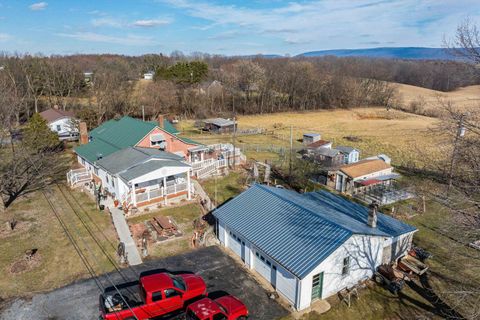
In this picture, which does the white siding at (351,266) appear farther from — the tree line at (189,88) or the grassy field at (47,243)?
the tree line at (189,88)

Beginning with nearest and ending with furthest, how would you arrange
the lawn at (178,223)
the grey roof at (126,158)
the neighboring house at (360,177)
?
the lawn at (178,223) → the grey roof at (126,158) → the neighboring house at (360,177)

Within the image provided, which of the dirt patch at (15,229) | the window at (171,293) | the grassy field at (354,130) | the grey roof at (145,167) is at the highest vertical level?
the grey roof at (145,167)

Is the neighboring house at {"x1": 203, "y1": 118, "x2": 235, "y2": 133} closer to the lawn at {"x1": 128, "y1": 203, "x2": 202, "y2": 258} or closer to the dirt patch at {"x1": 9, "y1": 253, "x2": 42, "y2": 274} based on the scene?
the lawn at {"x1": 128, "y1": 203, "x2": 202, "y2": 258}

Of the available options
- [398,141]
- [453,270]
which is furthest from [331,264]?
[398,141]

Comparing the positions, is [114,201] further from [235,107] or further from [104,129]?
[235,107]

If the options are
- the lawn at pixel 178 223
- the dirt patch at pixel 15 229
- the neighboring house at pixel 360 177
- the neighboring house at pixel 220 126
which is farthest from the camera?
the neighboring house at pixel 220 126

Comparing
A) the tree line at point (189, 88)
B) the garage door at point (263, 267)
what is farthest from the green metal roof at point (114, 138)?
the garage door at point (263, 267)

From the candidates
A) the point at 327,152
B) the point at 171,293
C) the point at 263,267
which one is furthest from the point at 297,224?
the point at 327,152

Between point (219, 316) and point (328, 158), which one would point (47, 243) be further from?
point (328, 158)
